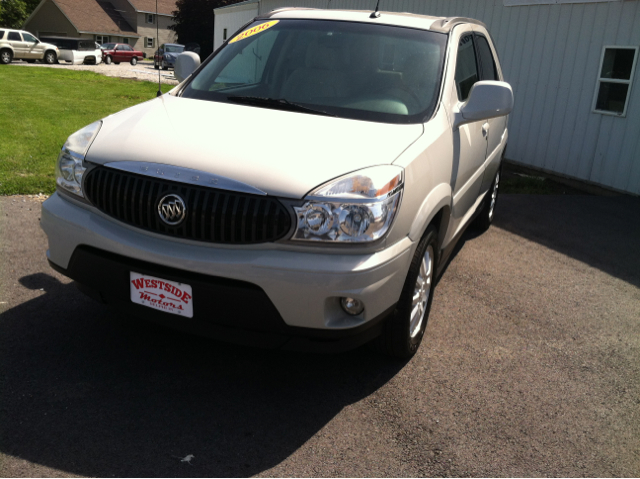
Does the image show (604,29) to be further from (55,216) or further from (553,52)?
(55,216)

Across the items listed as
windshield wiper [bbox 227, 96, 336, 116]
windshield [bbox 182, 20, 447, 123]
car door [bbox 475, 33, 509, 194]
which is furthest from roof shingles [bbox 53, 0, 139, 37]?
windshield wiper [bbox 227, 96, 336, 116]

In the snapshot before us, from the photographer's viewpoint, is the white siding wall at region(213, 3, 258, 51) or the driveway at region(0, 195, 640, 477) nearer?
the driveway at region(0, 195, 640, 477)

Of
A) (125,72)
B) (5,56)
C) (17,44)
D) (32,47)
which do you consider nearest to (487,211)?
(125,72)

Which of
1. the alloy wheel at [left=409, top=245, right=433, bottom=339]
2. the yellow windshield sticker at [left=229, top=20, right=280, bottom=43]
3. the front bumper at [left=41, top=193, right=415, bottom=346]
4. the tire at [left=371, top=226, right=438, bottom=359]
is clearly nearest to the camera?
the front bumper at [left=41, top=193, right=415, bottom=346]

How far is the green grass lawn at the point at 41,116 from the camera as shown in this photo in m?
7.14

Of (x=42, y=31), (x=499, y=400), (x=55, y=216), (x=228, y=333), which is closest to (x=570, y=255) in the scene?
(x=499, y=400)

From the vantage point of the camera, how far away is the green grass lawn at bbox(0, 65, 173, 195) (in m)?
7.14

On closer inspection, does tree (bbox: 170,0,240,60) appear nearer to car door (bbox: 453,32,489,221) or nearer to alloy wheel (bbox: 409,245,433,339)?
car door (bbox: 453,32,489,221)

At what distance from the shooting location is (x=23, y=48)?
3431 cm

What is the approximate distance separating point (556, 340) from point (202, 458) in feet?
8.46

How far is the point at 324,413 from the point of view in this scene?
10.2 ft

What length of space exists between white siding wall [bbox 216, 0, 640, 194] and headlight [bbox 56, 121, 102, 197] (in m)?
8.26

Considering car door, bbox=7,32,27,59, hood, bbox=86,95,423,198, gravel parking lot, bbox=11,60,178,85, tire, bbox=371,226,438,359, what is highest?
hood, bbox=86,95,423,198

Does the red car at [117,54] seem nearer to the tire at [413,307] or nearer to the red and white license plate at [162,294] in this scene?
the tire at [413,307]
